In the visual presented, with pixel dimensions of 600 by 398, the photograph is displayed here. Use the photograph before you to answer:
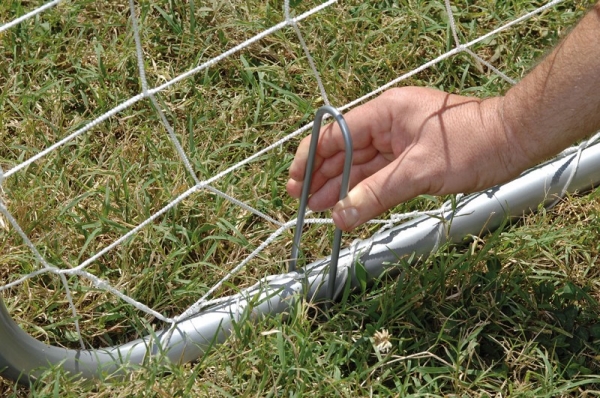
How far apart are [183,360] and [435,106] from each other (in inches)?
25.5

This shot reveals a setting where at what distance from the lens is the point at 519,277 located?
71.4 inches

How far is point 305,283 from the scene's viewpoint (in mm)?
1721

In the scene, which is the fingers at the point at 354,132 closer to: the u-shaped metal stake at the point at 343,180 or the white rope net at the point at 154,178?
the u-shaped metal stake at the point at 343,180

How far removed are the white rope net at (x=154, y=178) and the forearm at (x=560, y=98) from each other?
14.6 inches

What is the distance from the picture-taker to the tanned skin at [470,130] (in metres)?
1.50

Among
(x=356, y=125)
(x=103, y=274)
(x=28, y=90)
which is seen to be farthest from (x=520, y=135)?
(x=28, y=90)

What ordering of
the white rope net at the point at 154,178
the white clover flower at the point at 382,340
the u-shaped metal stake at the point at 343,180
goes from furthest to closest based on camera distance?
the white rope net at the point at 154,178 → the white clover flower at the point at 382,340 → the u-shaped metal stake at the point at 343,180

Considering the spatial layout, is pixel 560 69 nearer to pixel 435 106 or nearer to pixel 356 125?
pixel 435 106

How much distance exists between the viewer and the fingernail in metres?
1.53

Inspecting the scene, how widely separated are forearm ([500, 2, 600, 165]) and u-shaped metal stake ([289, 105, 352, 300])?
30 centimetres

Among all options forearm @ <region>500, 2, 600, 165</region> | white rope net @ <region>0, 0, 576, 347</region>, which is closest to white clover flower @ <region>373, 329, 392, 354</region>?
white rope net @ <region>0, 0, 576, 347</region>

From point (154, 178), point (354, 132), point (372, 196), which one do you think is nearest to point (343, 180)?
point (372, 196)

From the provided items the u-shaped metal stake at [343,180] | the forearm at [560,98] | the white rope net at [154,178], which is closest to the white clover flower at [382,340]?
the u-shaped metal stake at [343,180]

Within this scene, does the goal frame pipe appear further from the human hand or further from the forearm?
the forearm
